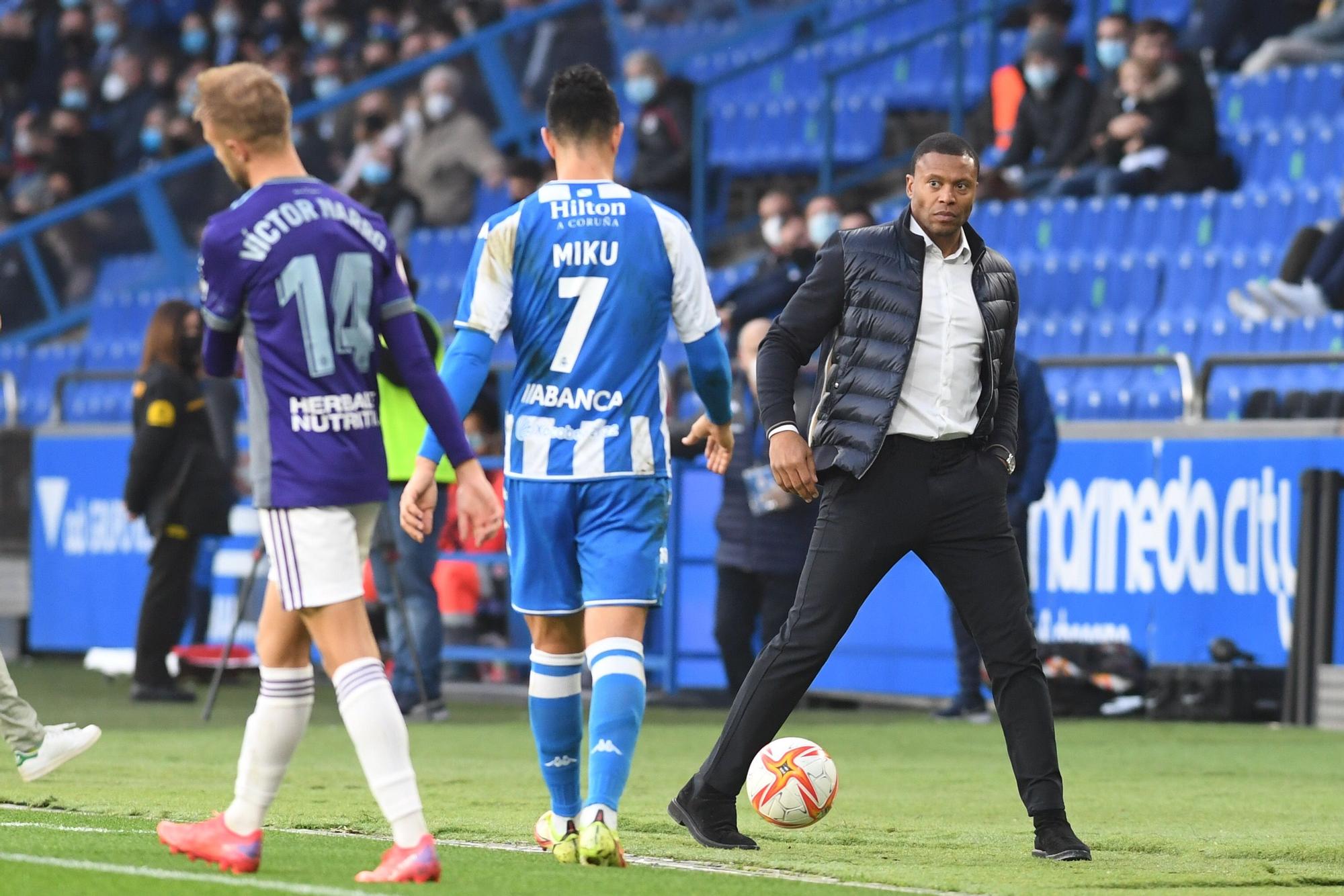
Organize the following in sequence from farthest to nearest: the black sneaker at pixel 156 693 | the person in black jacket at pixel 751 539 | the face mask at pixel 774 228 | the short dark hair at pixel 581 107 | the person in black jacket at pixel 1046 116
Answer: the person in black jacket at pixel 1046 116
the face mask at pixel 774 228
the black sneaker at pixel 156 693
the person in black jacket at pixel 751 539
the short dark hair at pixel 581 107

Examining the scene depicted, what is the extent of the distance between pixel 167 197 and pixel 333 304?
14.4m

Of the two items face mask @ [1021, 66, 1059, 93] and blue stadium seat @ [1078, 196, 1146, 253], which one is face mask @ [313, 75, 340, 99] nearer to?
face mask @ [1021, 66, 1059, 93]

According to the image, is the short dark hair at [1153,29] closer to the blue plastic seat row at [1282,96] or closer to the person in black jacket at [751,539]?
the blue plastic seat row at [1282,96]

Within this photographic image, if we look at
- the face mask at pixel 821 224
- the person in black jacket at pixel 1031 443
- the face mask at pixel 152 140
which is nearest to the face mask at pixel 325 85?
the face mask at pixel 152 140

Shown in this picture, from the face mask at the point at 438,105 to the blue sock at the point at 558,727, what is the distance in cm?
1384

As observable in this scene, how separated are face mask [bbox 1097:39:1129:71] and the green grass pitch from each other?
655 centimetres

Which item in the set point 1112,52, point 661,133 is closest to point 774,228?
point 661,133

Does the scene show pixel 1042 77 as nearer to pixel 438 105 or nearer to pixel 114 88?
pixel 438 105

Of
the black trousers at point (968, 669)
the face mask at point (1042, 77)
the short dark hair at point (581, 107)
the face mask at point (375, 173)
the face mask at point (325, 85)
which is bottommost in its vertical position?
the black trousers at point (968, 669)

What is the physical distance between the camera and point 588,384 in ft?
19.3

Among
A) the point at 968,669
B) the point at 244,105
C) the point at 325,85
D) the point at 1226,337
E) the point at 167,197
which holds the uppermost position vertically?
the point at 325,85

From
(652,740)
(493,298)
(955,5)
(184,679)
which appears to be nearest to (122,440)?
(184,679)

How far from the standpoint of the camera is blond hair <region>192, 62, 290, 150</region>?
5.09 meters

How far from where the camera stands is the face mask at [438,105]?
19.4 metres
